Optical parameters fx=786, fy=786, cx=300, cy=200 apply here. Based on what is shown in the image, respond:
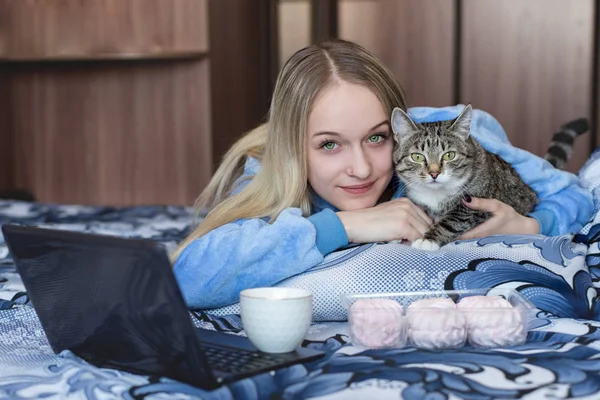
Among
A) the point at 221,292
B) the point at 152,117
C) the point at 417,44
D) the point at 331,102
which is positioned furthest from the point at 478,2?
the point at 221,292

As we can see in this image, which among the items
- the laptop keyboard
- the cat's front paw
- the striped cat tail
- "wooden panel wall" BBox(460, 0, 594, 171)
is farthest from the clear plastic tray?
"wooden panel wall" BBox(460, 0, 594, 171)

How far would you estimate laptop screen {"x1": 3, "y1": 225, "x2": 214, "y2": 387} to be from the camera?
82 centimetres

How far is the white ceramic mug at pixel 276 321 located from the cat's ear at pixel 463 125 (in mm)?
861

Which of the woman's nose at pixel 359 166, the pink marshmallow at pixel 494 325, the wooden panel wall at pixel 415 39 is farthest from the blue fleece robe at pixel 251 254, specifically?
the wooden panel wall at pixel 415 39

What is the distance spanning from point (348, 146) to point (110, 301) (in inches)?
28.7

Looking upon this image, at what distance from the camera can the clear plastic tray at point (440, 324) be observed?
991 mm

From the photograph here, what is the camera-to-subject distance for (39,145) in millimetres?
3877

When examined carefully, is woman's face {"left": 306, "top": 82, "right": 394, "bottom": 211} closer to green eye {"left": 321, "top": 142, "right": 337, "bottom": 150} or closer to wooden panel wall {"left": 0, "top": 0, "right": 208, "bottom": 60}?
green eye {"left": 321, "top": 142, "right": 337, "bottom": 150}

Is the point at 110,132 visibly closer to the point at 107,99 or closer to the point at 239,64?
the point at 107,99

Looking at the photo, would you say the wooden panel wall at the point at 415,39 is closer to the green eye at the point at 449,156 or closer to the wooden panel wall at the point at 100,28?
the wooden panel wall at the point at 100,28

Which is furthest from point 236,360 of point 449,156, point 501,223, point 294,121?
point 449,156

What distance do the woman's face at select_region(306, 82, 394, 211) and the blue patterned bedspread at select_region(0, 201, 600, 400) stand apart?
470 millimetres

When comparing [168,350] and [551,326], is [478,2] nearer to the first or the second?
[551,326]

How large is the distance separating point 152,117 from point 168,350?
9.80 ft
